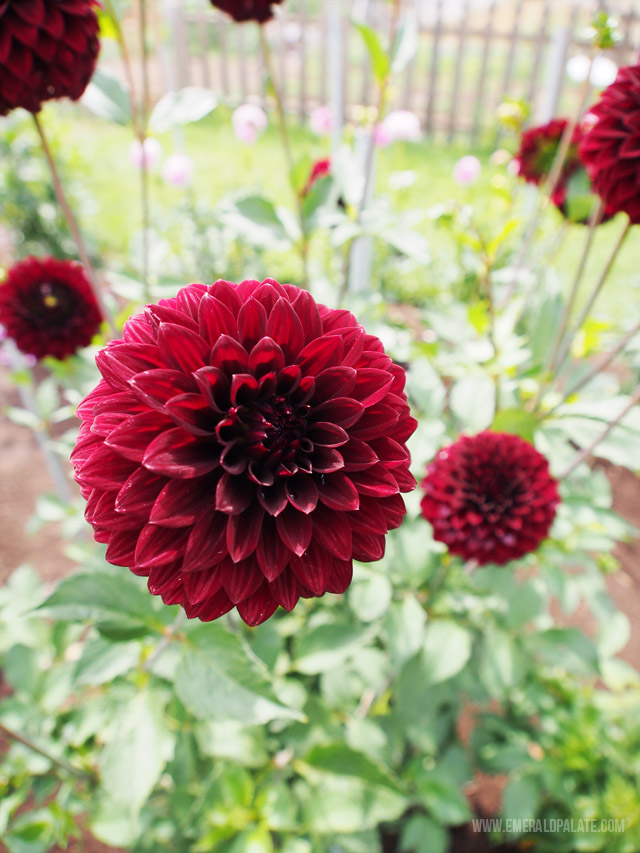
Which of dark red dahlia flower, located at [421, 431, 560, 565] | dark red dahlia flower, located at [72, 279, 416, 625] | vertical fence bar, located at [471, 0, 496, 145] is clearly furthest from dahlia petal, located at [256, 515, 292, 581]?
vertical fence bar, located at [471, 0, 496, 145]

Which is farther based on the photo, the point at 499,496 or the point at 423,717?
the point at 423,717

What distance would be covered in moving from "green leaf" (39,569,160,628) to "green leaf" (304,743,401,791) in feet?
1.45

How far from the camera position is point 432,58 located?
20.4ft

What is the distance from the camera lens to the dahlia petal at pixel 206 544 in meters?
0.54

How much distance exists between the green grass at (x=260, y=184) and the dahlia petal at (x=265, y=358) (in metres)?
3.01

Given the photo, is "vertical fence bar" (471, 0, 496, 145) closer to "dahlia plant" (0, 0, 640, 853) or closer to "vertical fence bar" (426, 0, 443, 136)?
"vertical fence bar" (426, 0, 443, 136)

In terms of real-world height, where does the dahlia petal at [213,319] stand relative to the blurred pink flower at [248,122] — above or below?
above

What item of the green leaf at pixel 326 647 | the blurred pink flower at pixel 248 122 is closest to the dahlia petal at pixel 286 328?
the green leaf at pixel 326 647

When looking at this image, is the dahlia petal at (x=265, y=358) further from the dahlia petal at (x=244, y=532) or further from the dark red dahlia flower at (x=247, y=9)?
the dark red dahlia flower at (x=247, y=9)

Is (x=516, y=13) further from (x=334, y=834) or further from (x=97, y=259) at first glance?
(x=334, y=834)

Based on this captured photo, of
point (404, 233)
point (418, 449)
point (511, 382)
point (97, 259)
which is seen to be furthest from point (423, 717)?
point (97, 259)

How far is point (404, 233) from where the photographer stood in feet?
3.81

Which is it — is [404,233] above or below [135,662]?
above

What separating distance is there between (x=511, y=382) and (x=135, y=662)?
84cm
